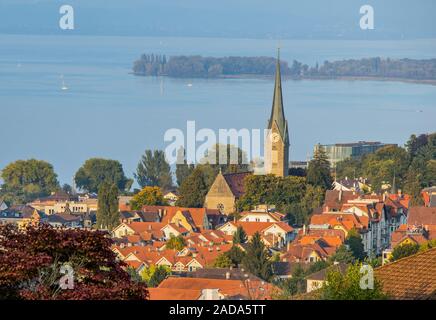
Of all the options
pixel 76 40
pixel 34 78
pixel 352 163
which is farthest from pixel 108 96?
pixel 76 40

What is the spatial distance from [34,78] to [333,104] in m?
17.5

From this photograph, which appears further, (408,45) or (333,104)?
(408,45)

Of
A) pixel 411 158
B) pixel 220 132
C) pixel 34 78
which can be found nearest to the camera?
pixel 411 158

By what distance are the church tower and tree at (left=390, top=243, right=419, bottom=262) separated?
844 inches

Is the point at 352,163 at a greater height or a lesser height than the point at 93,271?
lesser

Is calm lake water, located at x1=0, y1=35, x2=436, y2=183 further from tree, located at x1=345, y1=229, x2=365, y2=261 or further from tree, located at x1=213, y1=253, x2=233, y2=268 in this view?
tree, located at x1=213, y1=253, x2=233, y2=268

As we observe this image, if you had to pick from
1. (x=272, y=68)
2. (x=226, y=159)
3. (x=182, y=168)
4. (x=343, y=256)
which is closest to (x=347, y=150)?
(x=182, y=168)

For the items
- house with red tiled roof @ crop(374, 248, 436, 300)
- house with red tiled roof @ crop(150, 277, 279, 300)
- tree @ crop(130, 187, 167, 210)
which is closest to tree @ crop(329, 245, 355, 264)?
house with red tiled roof @ crop(150, 277, 279, 300)

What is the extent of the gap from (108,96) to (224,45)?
1216 inches

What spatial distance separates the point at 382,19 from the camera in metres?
113

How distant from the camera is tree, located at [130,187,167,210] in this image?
1689 inches

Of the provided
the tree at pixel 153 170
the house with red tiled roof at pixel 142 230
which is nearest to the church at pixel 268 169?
the tree at pixel 153 170

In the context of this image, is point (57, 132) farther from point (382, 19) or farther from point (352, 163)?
point (382, 19)

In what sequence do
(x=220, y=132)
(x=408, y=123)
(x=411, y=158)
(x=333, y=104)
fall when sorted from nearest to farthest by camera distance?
(x=411, y=158) → (x=220, y=132) → (x=408, y=123) → (x=333, y=104)
